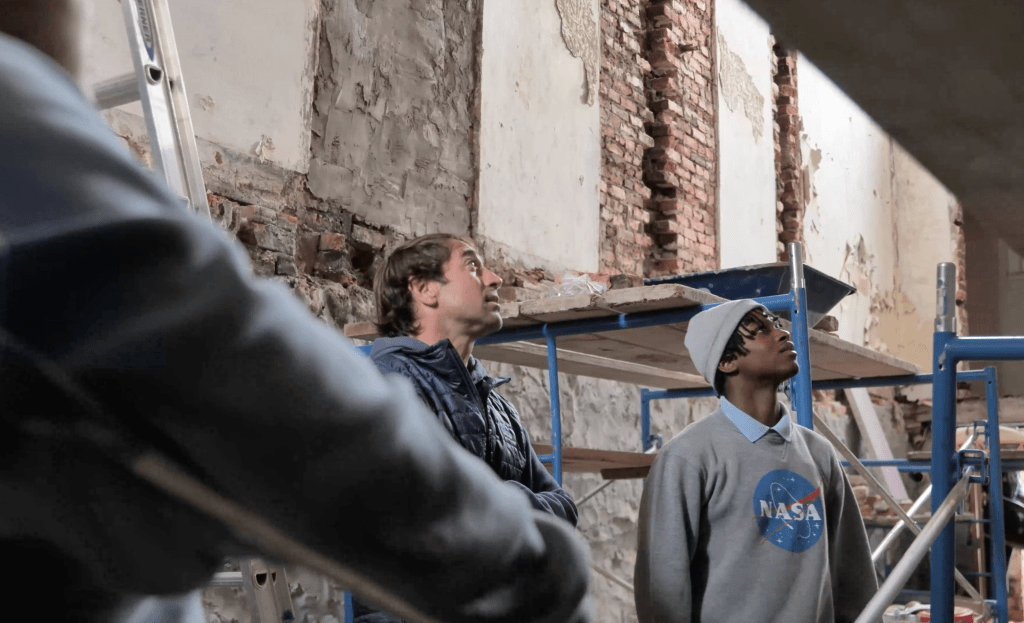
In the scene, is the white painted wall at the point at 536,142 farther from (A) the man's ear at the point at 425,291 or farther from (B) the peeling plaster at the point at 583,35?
(A) the man's ear at the point at 425,291

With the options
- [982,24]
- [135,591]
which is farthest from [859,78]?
[135,591]

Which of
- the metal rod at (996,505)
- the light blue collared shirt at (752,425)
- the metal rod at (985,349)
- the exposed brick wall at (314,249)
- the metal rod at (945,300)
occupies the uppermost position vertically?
the exposed brick wall at (314,249)

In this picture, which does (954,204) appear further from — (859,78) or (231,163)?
(231,163)

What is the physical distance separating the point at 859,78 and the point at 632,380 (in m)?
4.18

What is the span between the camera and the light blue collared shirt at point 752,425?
221 cm

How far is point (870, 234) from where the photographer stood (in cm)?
923

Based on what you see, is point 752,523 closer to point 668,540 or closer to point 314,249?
point 668,540

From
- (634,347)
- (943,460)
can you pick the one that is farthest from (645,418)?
(943,460)

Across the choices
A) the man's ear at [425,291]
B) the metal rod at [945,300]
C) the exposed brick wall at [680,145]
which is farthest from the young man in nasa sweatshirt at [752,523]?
the exposed brick wall at [680,145]

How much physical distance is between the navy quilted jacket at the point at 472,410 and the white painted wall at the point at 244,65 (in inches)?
61.9

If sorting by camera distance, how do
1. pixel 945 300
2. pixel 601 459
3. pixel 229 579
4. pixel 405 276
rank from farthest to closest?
pixel 601 459 → pixel 405 276 → pixel 945 300 → pixel 229 579

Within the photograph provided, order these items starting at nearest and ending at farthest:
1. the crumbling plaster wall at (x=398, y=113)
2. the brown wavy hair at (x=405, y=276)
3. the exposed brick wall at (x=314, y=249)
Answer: the brown wavy hair at (x=405, y=276), the exposed brick wall at (x=314, y=249), the crumbling plaster wall at (x=398, y=113)

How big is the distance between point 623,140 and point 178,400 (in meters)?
5.60

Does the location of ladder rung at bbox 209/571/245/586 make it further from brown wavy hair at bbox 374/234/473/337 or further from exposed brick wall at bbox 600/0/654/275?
exposed brick wall at bbox 600/0/654/275
